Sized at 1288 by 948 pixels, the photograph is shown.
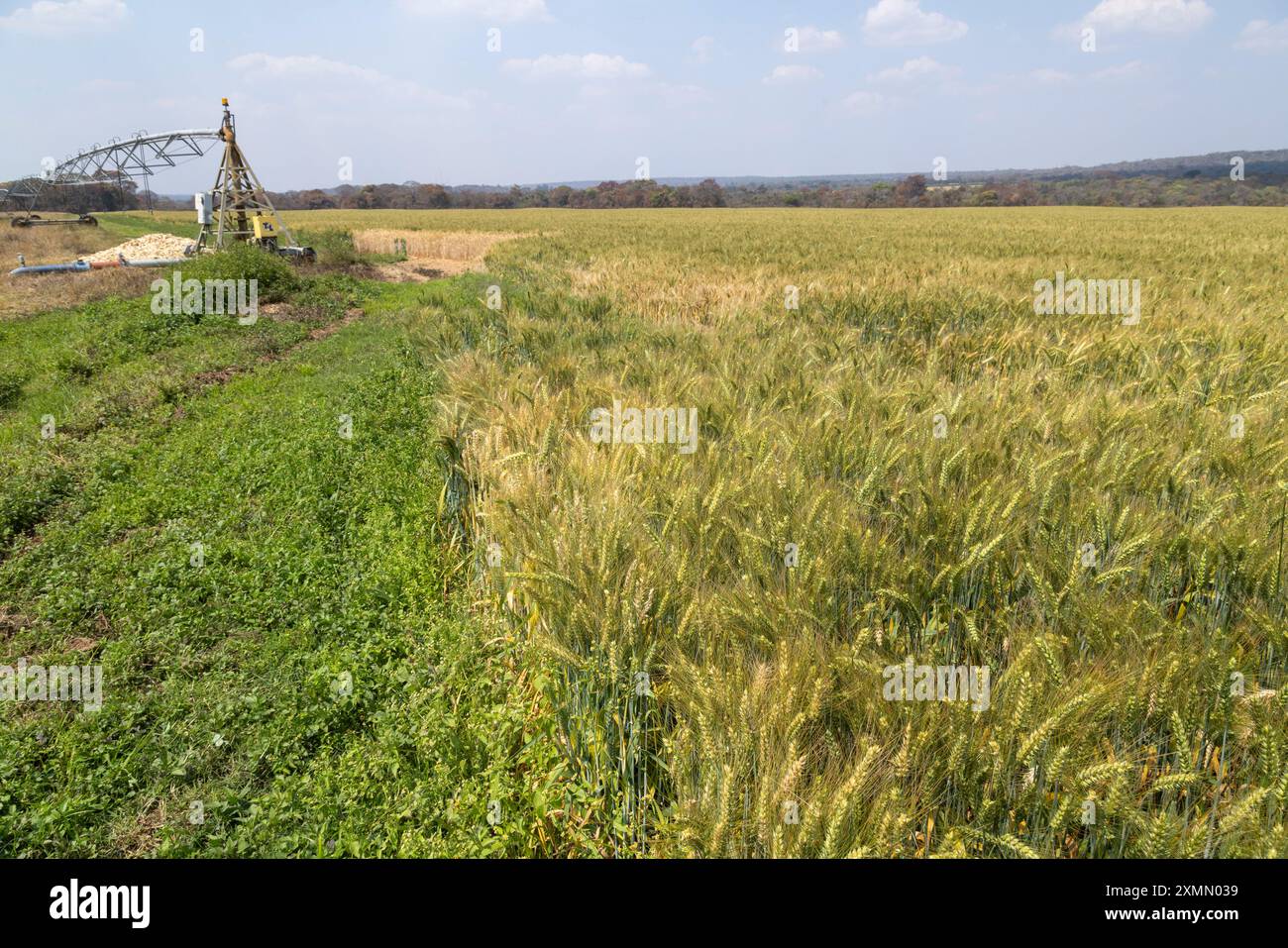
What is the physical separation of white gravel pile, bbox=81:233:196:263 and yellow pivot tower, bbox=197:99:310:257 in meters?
2.06

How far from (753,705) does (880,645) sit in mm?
707

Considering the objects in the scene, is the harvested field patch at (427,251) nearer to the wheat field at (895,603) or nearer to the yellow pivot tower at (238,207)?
the yellow pivot tower at (238,207)

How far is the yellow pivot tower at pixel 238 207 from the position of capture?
17438 mm

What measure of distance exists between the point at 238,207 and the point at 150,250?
6.09 meters

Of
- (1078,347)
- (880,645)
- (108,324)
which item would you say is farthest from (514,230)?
(880,645)

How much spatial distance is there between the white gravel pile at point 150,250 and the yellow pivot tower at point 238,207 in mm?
2063

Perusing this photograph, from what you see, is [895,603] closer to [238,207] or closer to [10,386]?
[10,386]

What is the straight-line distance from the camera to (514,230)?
122 feet

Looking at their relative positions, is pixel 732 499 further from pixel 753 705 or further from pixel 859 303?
pixel 859 303

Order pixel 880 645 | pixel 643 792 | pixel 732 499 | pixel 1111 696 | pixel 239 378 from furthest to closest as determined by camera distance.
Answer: pixel 239 378 → pixel 732 499 → pixel 880 645 → pixel 643 792 → pixel 1111 696

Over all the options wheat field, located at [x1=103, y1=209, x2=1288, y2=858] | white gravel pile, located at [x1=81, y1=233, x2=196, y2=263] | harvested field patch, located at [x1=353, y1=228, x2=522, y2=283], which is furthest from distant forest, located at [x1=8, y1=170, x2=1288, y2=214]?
wheat field, located at [x1=103, y1=209, x2=1288, y2=858]

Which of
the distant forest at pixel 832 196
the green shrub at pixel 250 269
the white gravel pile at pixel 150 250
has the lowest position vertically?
the green shrub at pixel 250 269

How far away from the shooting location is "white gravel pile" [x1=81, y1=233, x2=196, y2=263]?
1937 cm

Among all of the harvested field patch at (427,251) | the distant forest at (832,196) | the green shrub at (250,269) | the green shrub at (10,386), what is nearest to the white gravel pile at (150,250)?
the harvested field patch at (427,251)
